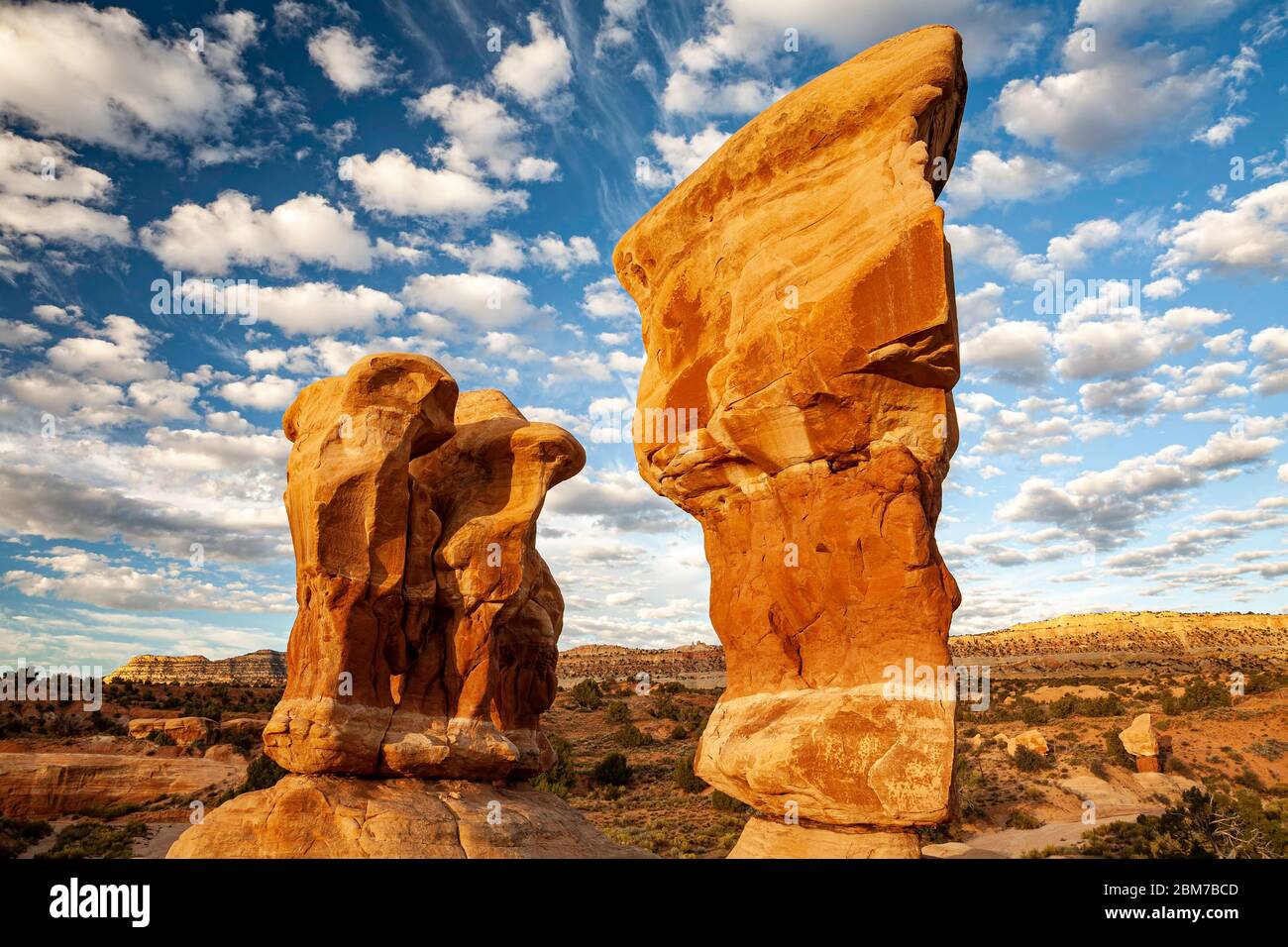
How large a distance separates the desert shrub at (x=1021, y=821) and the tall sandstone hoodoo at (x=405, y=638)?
56.4 ft

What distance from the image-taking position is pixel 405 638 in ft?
45.0

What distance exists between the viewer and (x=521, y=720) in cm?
1588

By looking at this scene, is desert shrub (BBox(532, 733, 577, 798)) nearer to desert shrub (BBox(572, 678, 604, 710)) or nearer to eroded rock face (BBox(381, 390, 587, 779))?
eroded rock face (BBox(381, 390, 587, 779))

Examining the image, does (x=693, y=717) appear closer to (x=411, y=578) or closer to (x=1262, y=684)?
(x=1262, y=684)

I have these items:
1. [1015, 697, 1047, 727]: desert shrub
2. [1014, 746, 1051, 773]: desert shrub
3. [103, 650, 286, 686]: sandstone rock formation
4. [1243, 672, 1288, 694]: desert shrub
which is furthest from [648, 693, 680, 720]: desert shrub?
[103, 650, 286, 686]: sandstone rock formation

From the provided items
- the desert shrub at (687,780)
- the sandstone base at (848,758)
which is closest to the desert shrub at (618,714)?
the desert shrub at (687,780)

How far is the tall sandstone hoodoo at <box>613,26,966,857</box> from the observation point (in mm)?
7465

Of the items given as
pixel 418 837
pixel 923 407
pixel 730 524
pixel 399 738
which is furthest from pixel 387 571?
pixel 923 407

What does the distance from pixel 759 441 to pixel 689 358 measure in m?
1.73

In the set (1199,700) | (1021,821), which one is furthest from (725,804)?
(1199,700)

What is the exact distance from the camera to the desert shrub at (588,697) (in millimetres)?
48312

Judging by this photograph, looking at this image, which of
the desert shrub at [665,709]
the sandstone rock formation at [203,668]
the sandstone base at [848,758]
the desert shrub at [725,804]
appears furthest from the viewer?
the sandstone rock formation at [203,668]

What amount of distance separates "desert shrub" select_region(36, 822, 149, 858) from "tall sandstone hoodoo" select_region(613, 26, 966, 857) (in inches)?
823

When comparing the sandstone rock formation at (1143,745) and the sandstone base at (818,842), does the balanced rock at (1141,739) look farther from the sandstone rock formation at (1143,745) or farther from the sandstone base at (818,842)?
the sandstone base at (818,842)
